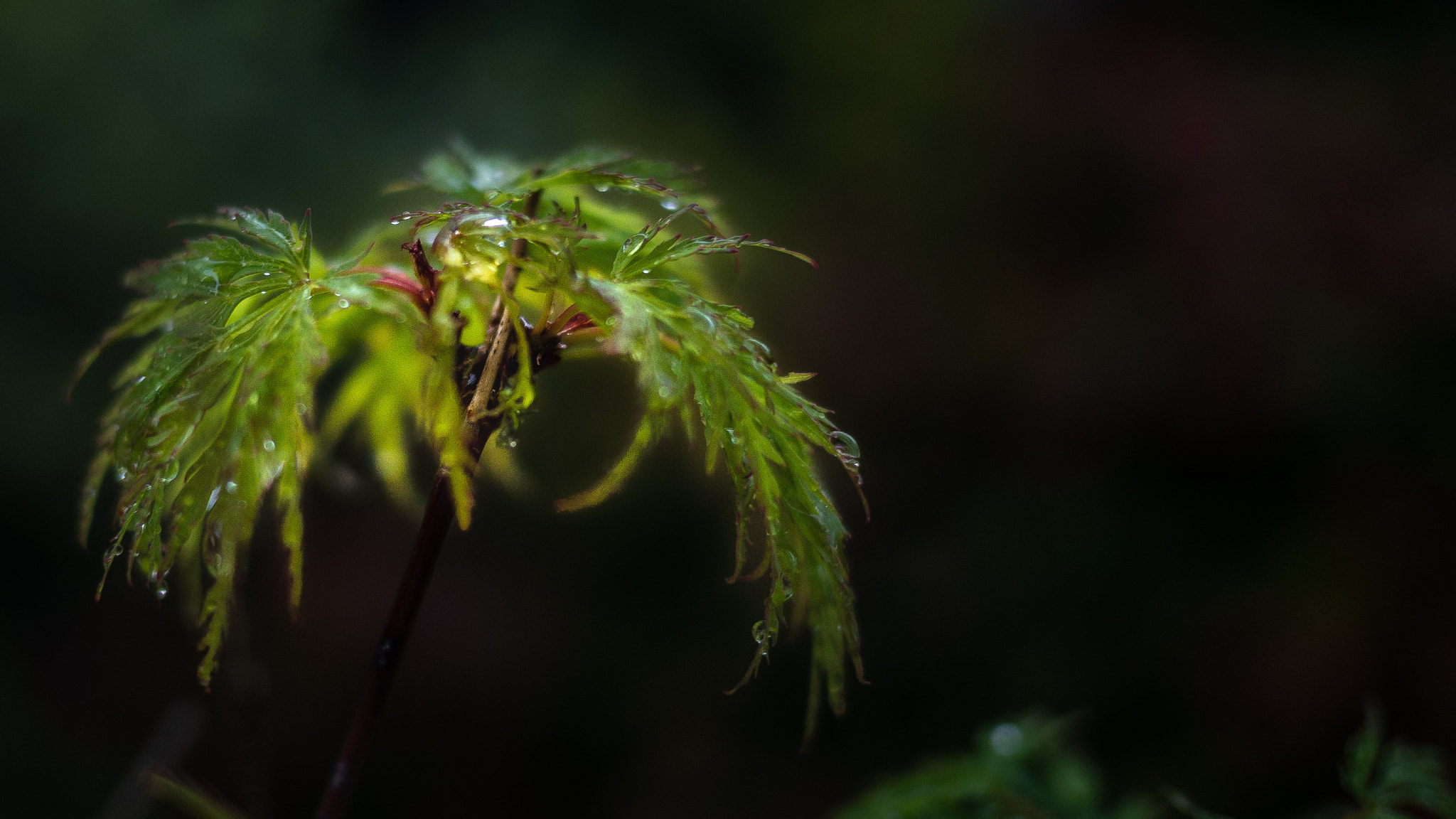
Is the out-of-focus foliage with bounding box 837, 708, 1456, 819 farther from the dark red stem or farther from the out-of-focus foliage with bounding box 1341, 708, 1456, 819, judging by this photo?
the dark red stem

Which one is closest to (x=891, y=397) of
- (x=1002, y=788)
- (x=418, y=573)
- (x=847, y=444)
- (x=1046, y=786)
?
(x=1046, y=786)

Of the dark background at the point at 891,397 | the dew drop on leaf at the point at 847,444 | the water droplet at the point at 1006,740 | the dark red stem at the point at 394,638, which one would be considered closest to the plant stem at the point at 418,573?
the dark red stem at the point at 394,638

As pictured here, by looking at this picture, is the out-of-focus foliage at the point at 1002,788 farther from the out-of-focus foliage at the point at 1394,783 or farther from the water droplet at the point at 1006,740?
the out-of-focus foliage at the point at 1394,783

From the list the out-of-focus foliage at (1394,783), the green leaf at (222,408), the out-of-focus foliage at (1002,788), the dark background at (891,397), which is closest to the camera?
the green leaf at (222,408)

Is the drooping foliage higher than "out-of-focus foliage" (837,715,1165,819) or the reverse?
higher

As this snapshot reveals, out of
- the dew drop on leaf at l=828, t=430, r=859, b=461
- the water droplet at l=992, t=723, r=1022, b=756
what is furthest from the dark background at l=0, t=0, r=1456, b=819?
the dew drop on leaf at l=828, t=430, r=859, b=461

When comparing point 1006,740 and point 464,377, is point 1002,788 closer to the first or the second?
point 1006,740
